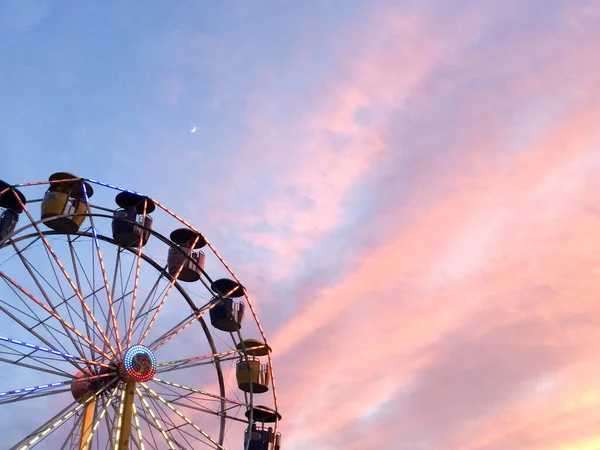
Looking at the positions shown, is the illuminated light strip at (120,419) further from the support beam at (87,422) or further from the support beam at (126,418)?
the support beam at (87,422)

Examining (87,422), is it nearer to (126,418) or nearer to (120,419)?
(120,419)

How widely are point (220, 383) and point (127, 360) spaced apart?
17.5 feet

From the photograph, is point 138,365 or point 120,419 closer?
point 120,419

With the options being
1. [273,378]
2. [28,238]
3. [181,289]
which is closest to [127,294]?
[181,289]

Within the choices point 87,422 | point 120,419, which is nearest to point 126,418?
point 120,419

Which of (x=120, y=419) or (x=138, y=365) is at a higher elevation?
(x=138, y=365)

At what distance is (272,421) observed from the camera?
25.3m

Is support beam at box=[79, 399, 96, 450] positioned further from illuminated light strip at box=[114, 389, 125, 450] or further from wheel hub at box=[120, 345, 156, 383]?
wheel hub at box=[120, 345, 156, 383]

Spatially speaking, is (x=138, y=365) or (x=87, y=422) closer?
(x=87, y=422)

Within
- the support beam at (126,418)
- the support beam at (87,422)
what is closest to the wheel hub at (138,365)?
the support beam at (126,418)

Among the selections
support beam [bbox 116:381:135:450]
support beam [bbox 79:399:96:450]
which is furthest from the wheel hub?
support beam [bbox 79:399:96:450]

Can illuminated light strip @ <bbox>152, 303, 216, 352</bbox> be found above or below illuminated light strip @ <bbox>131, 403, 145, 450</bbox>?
above

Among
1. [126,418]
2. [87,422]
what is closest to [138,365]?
[126,418]

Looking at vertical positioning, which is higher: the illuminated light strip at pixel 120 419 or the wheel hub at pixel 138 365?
the wheel hub at pixel 138 365
